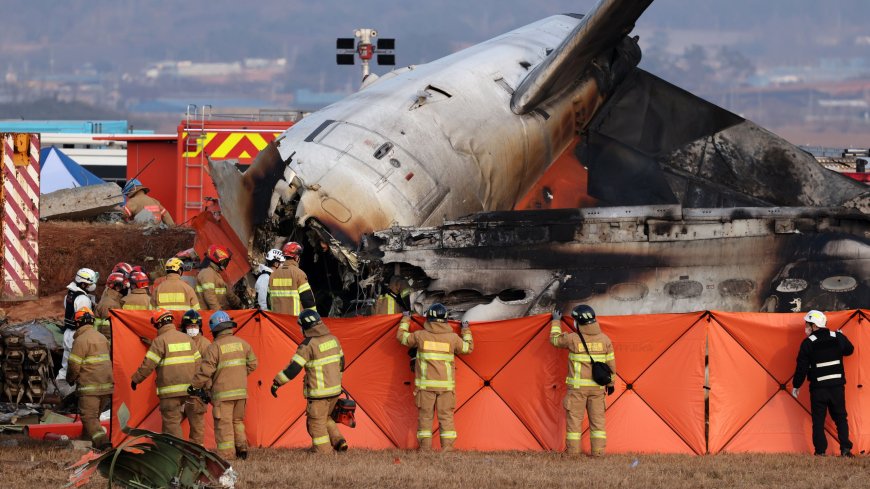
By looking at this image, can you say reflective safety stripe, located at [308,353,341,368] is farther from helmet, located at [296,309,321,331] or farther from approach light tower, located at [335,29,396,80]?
approach light tower, located at [335,29,396,80]

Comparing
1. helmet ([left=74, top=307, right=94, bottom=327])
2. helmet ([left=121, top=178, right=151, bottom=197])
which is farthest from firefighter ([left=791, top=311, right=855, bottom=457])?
helmet ([left=121, top=178, right=151, bottom=197])

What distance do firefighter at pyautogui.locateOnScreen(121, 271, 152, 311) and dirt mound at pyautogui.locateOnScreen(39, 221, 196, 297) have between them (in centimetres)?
592

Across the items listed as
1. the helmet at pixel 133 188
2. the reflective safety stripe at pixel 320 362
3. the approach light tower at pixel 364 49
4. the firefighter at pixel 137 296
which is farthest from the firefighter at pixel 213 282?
the approach light tower at pixel 364 49

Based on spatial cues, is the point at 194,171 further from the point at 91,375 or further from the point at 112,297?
the point at 91,375

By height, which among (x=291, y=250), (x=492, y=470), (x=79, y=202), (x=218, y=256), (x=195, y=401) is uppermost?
(x=79, y=202)

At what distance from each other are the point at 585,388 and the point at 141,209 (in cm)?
2033

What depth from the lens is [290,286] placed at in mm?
16500

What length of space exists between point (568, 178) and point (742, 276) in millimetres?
4932

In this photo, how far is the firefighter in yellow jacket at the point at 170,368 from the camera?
13.8 metres

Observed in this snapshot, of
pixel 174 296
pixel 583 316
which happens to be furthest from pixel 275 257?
pixel 583 316

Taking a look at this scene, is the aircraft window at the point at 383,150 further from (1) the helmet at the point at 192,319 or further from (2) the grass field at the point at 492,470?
(2) the grass field at the point at 492,470

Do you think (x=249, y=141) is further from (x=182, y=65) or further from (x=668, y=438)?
(x=182, y=65)

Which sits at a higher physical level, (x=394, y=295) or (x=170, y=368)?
(x=394, y=295)

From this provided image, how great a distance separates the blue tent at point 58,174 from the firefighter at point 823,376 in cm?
2747
